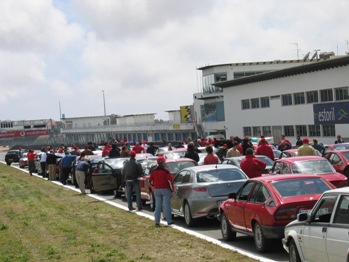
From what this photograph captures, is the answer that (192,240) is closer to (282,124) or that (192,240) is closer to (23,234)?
(23,234)

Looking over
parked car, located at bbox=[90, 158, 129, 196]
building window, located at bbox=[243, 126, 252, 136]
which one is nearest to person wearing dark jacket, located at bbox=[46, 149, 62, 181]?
parked car, located at bbox=[90, 158, 129, 196]

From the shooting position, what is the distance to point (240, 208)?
13.3m

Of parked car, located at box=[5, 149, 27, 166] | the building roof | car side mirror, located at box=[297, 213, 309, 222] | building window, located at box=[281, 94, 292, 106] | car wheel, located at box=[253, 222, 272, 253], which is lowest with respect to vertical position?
parked car, located at box=[5, 149, 27, 166]

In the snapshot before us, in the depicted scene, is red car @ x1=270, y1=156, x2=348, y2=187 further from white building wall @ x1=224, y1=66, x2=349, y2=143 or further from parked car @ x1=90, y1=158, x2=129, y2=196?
white building wall @ x1=224, y1=66, x2=349, y2=143

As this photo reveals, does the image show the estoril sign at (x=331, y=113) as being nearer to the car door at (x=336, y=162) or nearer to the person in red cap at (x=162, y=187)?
the car door at (x=336, y=162)

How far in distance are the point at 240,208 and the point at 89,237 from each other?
12.5 ft

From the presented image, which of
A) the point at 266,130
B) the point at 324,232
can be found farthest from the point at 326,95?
the point at 324,232

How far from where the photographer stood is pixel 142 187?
22312 mm

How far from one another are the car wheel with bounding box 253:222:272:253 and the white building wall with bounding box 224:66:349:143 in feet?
132

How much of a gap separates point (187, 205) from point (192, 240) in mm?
2380

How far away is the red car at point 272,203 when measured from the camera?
11953 millimetres

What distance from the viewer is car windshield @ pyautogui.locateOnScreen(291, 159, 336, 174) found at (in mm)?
18000

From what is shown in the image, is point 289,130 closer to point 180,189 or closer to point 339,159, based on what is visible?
point 339,159

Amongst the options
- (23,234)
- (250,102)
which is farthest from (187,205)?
(250,102)
